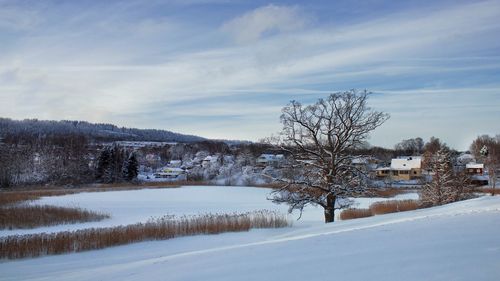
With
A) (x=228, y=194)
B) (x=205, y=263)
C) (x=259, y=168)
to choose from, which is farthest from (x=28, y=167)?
(x=205, y=263)

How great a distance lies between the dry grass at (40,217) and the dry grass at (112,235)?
26.6ft

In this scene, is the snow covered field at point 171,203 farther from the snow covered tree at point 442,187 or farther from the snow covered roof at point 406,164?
the snow covered roof at point 406,164

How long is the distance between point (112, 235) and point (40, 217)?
33.1 ft

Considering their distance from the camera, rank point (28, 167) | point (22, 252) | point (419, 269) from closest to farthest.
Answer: point (419, 269), point (22, 252), point (28, 167)

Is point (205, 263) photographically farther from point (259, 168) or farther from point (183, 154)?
point (183, 154)

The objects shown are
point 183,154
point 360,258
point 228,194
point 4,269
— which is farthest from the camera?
point 183,154

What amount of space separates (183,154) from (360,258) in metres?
128

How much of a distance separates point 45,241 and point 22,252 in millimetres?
785

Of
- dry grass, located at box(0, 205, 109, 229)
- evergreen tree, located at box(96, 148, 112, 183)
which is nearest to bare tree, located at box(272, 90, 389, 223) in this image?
dry grass, located at box(0, 205, 109, 229)

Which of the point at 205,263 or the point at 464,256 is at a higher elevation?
the point at 464,256

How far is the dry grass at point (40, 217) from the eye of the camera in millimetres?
21469

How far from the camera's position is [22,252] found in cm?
1321

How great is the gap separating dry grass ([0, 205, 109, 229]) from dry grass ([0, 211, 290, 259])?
26.6 ft

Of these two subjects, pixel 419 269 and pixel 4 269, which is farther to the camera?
pixel 4 269
